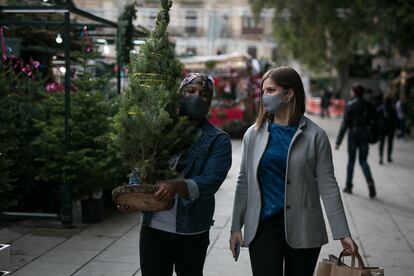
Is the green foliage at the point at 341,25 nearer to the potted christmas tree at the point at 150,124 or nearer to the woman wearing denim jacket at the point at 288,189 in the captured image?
the woman wearing denim jacket at the point at 288,189

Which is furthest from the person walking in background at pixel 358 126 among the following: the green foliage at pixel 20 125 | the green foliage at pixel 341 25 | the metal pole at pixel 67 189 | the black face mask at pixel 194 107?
the black face mask at pixel 194 107

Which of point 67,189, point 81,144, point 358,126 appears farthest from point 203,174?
point 358,126

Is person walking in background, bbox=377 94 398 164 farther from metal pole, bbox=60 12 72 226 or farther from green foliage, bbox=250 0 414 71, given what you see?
metal pole, bbox=60 12 72 226

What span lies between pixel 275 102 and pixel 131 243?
12.5 ft

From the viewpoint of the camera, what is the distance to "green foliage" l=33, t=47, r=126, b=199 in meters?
7.36

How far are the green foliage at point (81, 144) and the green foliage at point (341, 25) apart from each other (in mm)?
10096

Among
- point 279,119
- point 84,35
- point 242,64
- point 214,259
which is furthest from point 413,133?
point 279,119

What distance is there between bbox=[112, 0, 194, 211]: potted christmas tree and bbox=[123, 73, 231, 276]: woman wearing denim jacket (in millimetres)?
96

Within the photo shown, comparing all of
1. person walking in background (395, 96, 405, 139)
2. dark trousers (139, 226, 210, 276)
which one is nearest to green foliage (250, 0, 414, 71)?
person walking in background (395, 96, 405, 139)

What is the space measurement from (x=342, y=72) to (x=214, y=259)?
39167 mm

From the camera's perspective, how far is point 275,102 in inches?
133

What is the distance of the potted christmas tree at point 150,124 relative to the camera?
3043 mm

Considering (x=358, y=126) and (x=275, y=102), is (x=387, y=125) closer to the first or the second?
(x=358, y=126)

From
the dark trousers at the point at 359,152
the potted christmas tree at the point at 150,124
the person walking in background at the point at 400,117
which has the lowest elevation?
the person walking in background at the point at 400,117
